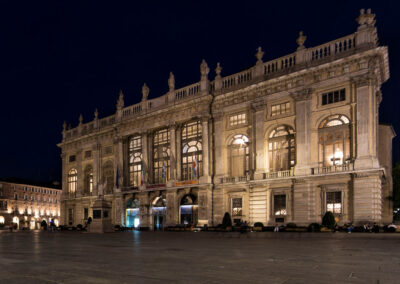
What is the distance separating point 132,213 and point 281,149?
2327 cm

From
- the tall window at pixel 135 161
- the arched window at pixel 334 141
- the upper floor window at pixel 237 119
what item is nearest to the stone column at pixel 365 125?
the arched window at pixel 334 141

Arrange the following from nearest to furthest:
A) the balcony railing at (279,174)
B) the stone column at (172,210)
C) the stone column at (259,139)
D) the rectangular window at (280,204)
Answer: the balcony railing at (279,174) → the rectangular window at (280,204) → the stone column at (259,139) → the stone column at (172,210)

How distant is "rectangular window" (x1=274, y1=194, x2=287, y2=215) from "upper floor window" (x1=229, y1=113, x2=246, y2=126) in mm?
8854

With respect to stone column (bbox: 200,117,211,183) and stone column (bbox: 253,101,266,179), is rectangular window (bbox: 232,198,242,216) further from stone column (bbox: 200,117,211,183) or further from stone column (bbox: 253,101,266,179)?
stone column (bbox: 253,101,266,179)

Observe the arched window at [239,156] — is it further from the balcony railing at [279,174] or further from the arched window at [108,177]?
the arched window at [108,177]

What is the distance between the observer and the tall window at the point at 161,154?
46.8 meters

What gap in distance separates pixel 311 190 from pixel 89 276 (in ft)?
92.8

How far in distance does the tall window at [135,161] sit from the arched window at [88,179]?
32.8 ft

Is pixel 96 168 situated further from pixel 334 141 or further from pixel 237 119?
pixel 334 141

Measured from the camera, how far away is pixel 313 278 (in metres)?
7.45

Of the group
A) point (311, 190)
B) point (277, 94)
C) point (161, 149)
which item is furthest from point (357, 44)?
point (161, 149)

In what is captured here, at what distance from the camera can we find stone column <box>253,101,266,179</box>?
3697 cm

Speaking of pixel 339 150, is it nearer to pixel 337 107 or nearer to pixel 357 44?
pixel 337 107

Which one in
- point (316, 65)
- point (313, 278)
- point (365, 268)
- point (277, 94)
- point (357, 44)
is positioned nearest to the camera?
point (313, 278)
